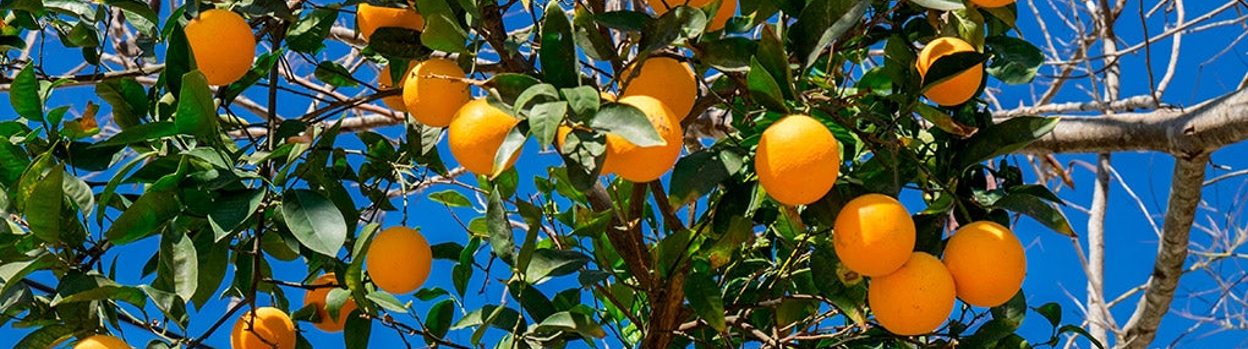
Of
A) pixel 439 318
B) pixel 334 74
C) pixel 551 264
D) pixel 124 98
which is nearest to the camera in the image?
pixel 551 264

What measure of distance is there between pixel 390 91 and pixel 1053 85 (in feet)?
7.50

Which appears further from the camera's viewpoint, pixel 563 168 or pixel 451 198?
pixel 451 198

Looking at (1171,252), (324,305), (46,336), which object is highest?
(46,336)

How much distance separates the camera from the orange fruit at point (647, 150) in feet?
2.78

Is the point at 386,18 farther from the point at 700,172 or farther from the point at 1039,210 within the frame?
the point at 1039,210

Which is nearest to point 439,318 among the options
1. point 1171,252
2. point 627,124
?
point 627,124

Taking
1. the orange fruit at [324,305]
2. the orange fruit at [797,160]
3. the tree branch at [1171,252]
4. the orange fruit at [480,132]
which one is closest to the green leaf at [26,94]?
the orange fruit at [324,305]

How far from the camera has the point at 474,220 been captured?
142 centimetres

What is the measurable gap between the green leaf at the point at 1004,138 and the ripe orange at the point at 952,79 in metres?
0.04

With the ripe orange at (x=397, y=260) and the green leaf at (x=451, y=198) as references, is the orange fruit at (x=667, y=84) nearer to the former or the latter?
the ripe orange at (x=397, y=260)

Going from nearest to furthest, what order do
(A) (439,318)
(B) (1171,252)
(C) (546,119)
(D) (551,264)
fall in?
1. (C) (546,119)
2. (D) (551,264)
3. (A) (439,318)
4. (B) (1171,252)

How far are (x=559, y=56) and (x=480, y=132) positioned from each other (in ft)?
0.26

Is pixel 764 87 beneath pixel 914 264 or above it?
above

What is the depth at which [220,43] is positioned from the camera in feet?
3.72
